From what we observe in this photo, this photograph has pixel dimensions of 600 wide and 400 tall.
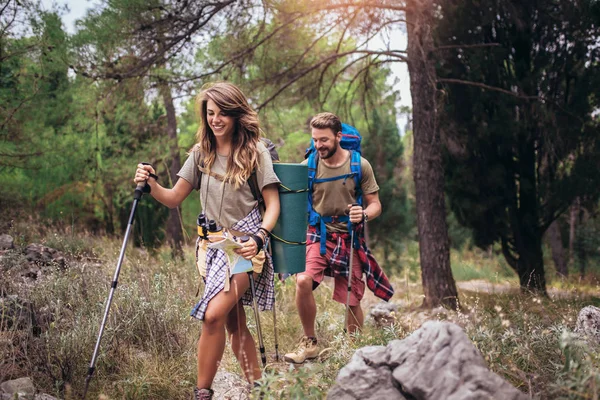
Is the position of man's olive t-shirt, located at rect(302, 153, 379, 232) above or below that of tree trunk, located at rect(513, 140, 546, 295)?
above

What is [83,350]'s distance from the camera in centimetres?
398

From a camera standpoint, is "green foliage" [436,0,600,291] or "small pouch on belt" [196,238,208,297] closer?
"small pouch on belt" [196,238,208,297]

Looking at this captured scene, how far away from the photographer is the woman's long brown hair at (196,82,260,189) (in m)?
3.53

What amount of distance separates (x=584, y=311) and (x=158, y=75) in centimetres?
599

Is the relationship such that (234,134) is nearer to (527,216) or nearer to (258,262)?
(258,262)

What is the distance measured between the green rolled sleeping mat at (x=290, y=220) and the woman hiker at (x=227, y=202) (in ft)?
0.27

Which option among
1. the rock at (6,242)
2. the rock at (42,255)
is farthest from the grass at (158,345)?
the rock at (6,242)

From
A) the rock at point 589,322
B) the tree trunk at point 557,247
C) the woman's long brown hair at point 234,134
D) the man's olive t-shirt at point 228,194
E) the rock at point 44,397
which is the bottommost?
the tree trunk at point 557,247

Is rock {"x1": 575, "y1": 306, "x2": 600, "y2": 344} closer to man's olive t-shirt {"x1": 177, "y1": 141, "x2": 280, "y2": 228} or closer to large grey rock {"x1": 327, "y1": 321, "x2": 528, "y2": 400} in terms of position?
large grey rock {"x1": 327, "y1": 321, "x2": 528, "y2": 400}

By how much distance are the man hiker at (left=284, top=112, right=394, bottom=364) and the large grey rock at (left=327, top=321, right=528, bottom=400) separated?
1.97 meters

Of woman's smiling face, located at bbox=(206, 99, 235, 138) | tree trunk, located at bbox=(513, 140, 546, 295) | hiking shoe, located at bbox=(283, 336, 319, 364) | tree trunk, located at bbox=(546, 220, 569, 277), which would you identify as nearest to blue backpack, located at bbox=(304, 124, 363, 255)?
hiking shoe, located at bbox=(283, 336, 319, 364)

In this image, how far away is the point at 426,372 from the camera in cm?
258

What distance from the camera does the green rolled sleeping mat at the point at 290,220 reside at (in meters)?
3.69

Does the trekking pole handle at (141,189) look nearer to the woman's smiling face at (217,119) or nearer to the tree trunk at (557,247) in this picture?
the woman's smiling face at (217,119)
